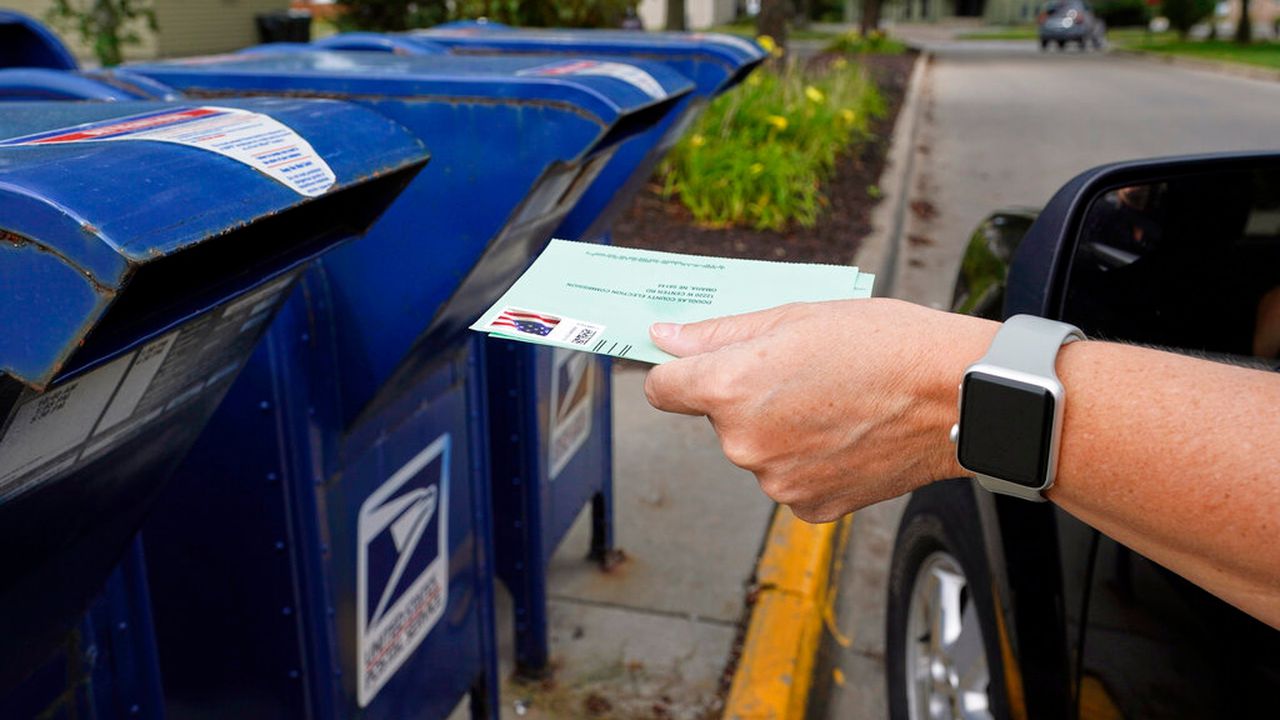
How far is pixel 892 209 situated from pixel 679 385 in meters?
7.74

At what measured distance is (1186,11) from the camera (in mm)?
38719

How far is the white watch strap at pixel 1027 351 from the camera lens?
1.25m

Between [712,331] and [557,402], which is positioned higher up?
[712,331]

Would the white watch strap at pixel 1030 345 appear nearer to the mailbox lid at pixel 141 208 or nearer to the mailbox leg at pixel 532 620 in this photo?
the mailbox lid at pixel 141 208

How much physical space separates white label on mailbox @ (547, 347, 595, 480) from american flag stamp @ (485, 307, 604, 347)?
1.78 m

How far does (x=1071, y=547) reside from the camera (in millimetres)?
1946

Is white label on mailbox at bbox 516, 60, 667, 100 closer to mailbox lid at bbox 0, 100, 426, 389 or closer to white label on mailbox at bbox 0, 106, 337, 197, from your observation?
mailbox lid at bbox 0, 100, 426, 389

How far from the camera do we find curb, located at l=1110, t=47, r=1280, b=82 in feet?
74.3

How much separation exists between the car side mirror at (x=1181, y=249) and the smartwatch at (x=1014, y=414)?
0.87 metres

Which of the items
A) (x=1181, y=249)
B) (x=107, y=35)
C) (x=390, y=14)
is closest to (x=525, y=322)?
(x=1181, y=249)

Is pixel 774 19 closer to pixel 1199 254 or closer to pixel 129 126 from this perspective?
pixel 1199 254

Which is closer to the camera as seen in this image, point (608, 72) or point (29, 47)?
point (608, 72)

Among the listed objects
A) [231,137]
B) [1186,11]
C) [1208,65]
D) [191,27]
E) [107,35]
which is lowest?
[1208,65]

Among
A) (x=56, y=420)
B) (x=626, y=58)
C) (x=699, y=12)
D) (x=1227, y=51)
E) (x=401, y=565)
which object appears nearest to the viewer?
(x=56, y=420)
